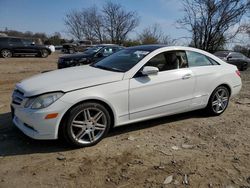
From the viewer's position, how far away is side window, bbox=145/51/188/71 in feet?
14.9

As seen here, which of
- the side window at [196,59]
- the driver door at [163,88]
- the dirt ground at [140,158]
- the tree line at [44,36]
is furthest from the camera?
the tree line at [44,36]

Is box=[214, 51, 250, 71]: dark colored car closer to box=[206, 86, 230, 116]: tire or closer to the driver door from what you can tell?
box=[206, 86, 230, 116]: tire

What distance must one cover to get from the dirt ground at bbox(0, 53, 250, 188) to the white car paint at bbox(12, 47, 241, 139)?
1.01 feet

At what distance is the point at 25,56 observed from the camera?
23.1 meters

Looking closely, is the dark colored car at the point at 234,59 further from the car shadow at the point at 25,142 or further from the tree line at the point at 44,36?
the tree line at the point at 44,36

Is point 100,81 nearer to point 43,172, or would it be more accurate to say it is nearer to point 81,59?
point 43,172

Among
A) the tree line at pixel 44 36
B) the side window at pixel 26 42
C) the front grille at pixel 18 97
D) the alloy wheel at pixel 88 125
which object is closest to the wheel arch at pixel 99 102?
the alloy wheel at pixel 88 125

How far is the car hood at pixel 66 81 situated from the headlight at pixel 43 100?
7 cm

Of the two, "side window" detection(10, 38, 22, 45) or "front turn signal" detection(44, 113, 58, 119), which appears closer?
"front turn signal" detection(44, 113, 58, 119)

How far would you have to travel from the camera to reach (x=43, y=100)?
11.6 feet

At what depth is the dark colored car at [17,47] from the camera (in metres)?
21.1

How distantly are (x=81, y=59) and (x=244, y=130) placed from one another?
8.36 metres

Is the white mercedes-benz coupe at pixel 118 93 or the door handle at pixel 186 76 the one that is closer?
the white mercedes-benz coupe at pixel 118 93

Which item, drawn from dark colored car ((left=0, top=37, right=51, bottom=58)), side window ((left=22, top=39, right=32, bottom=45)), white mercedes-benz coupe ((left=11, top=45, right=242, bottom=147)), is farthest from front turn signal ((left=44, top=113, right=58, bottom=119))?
side window ((left=22, top=39, right=32, bottom=45))
